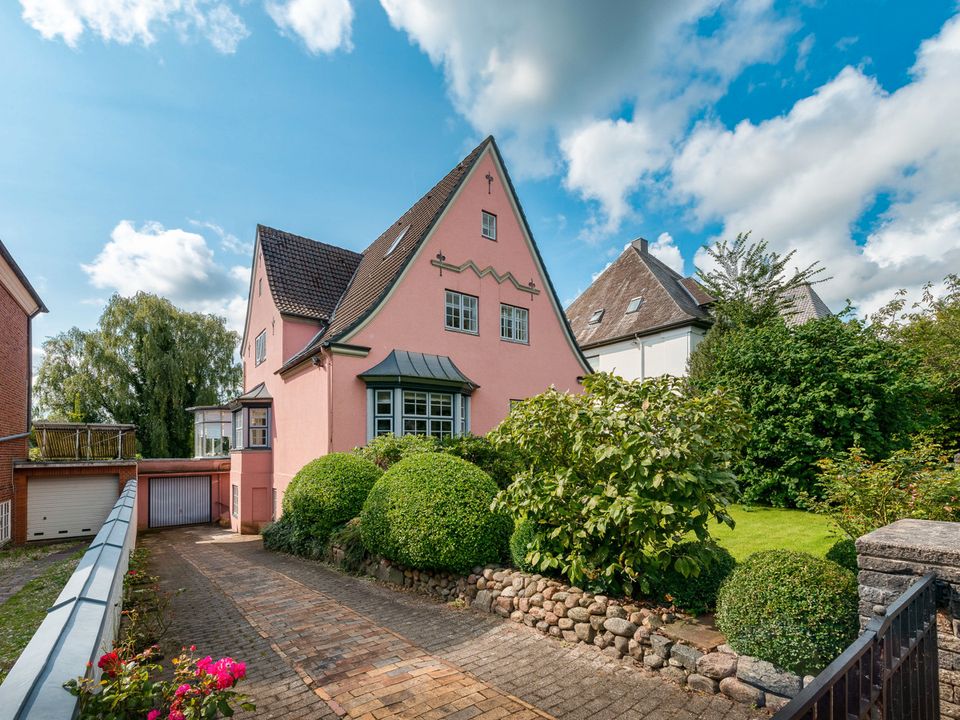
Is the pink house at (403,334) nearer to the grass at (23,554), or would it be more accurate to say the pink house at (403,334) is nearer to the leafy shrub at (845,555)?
the grass at (23,554)

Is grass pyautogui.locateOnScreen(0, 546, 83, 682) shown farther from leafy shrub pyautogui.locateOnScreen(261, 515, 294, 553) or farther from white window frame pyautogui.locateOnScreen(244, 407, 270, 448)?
white window frame pyautogui.locateOnScreen(244, 407, 270, 448)

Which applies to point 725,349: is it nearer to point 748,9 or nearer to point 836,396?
point 836,396

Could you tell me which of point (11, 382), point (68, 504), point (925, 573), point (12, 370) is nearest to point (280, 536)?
point (11, 382)

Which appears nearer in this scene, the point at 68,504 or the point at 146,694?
the point at 146,694

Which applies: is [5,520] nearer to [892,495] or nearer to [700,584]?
[700,584]

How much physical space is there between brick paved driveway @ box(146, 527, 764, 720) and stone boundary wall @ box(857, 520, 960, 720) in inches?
54.5

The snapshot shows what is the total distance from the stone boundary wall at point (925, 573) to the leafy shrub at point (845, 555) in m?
1.91

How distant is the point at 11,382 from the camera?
47.9 ft

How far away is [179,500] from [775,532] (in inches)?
1003

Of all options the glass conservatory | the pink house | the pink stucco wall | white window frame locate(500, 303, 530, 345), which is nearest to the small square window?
the pink house

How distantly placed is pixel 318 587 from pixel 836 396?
38.9ft

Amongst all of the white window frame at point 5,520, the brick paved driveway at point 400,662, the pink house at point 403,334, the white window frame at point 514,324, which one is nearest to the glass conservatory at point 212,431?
the pink house at point 403,334

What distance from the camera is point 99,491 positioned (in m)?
17.8

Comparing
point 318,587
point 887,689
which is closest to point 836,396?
point 887,689
